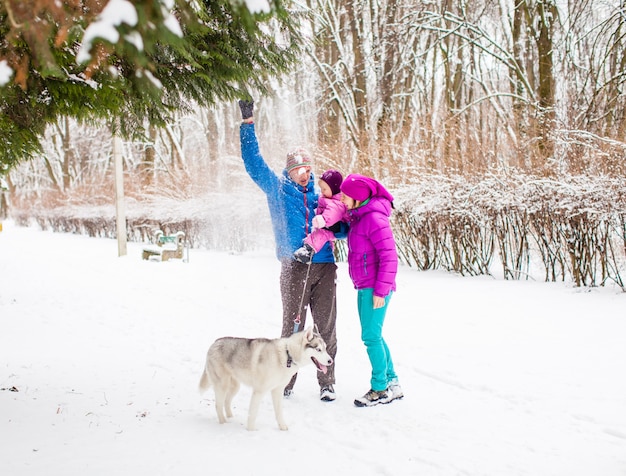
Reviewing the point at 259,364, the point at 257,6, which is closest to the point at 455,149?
the point at 259,364

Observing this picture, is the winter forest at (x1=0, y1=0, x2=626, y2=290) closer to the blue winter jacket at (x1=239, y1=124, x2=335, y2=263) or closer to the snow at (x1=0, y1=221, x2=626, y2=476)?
the blue winter jacket at (x1=239, y1=124, x2=335, y2=263)

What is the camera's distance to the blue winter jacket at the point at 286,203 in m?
4.29

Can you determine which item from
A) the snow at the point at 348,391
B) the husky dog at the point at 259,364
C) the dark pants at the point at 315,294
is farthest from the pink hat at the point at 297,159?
the snow at the point at 348,391

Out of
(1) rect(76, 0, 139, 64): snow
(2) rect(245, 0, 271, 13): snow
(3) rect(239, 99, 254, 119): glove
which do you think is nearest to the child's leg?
(3) rect(239, 99, 254, 119): glove

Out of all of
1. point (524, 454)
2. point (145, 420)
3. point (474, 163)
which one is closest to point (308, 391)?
point (145, 420)

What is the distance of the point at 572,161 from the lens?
7.73 meters

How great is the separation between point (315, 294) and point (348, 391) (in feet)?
3.13

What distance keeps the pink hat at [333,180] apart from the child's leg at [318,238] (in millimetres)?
394

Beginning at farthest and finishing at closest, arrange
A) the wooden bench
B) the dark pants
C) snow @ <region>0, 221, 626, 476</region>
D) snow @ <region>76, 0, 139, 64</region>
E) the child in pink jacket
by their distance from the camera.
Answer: the wooden bench, the dark pants, the child in pink jacket, snow @ <region>0, 221, 626, 476</region>, snow @ <region>76, 0, 139, 64</region>

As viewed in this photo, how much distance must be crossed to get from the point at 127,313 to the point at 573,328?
6468 millimetres

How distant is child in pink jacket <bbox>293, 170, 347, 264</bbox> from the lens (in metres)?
4.09

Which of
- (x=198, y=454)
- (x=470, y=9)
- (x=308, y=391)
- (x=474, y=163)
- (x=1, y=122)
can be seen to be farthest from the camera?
(x=470, y=9)

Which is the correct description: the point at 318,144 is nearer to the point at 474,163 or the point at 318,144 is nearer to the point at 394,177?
the point at 394,177

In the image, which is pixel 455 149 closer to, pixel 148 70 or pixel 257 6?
pixel 148 70
